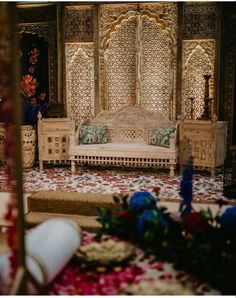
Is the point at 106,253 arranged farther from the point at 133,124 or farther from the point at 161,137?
the point at 133,124

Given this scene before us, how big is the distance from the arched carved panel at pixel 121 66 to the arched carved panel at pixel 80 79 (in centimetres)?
32

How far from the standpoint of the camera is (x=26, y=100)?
822 centimetres

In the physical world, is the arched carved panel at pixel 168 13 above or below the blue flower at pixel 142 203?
above

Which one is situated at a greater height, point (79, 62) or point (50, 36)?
point (50, 36)

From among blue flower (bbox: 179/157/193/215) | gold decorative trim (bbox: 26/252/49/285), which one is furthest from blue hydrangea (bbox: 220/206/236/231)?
gold decorative trim (bbox: 26/252/49/285)

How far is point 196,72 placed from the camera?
754 centimetres

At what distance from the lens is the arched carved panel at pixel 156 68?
25.1 feet

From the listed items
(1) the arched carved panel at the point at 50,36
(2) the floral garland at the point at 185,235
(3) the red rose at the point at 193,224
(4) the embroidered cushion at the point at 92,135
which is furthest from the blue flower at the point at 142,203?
(1) the arched carved panel at the point at 50,36

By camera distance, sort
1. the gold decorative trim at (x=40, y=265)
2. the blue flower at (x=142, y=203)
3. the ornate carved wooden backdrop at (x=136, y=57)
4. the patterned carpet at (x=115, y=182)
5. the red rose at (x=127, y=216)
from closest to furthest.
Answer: the gold decorative trim at (x=40, y=265)
the red rose at (x=127, y=216)
the blue flower at (x=142, y=203)
the patterned carpet at (x=115, y=182)
the ornate carved wooden backdrop at (x=136, y=57)

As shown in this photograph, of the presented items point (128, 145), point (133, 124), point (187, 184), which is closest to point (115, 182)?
point (128, 145)

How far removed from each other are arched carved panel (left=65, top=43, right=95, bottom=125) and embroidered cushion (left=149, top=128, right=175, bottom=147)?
166 cm

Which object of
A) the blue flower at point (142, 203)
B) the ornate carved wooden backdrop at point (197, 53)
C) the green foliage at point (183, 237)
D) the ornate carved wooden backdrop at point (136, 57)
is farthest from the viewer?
the ornate carved wooden backdrop at point (136, 57)

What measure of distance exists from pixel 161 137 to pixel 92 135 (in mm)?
1204

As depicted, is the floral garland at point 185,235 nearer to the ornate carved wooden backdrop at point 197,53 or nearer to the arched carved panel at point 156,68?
the ornate carved wooden backdrop at point 197,53
